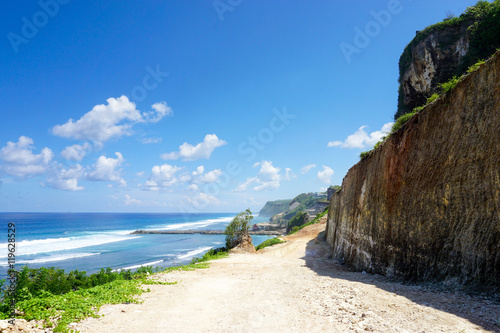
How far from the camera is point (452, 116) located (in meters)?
9.41

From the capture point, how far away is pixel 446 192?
29.5ft

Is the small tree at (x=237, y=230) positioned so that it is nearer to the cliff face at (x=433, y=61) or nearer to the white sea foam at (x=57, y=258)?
the cliff face at (x=433, y=61)

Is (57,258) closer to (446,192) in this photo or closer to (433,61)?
(446,192)

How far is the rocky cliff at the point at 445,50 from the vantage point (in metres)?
19.5

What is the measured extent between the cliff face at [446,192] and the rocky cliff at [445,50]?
14.1 metres

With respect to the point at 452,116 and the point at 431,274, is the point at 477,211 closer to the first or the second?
the point at 431,274

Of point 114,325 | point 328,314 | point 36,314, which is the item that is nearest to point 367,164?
point 328,314

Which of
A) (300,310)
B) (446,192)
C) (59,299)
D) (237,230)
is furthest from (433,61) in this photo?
(59,299)

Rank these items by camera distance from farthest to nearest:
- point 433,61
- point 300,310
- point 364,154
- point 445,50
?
point 433,61 < point 445,50 < point 364,154 < point 300,310

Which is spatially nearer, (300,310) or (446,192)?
(300,310)

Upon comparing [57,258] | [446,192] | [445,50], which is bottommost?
[57,258]

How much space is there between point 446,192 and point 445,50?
21.8 meters

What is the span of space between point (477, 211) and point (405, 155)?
4.63 metres

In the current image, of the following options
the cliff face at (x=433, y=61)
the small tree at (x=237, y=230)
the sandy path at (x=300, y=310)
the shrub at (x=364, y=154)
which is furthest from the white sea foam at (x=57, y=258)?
the cliff face at (x=433, y=61)
